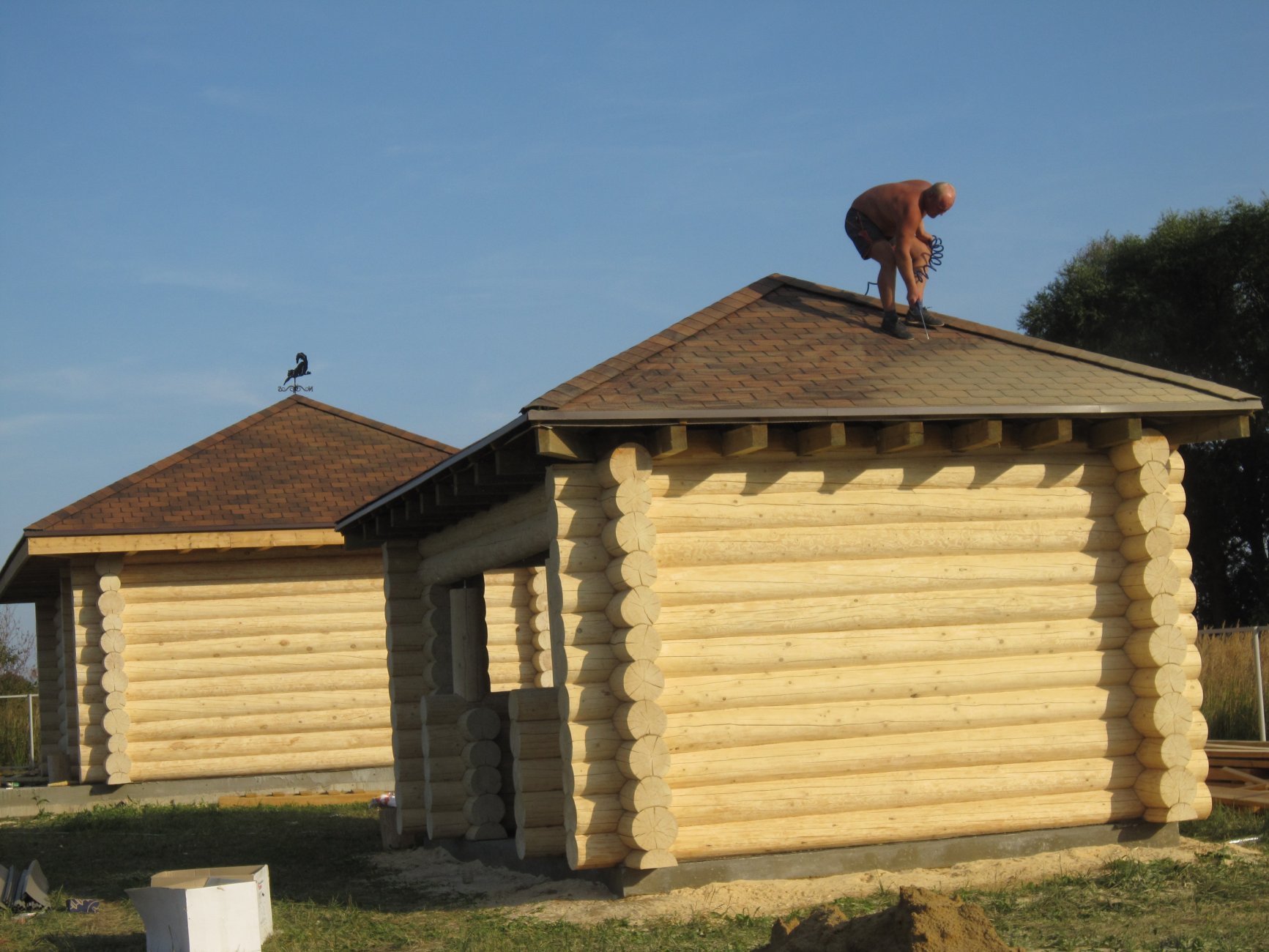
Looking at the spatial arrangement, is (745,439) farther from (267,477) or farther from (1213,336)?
(1213,336)

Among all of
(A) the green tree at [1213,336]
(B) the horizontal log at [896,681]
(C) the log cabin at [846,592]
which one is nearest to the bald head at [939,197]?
(C) the log cabin at [846,592]

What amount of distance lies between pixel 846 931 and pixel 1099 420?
521 cm

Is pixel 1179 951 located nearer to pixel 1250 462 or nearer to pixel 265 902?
pixel 265 902

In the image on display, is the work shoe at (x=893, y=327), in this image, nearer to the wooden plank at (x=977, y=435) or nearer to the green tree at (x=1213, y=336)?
the wooden plank at (x=977, y=435)

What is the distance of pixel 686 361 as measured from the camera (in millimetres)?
10500

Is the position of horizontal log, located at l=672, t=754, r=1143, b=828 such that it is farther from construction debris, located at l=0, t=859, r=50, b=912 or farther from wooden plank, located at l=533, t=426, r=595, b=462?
construction debris, located at l=0, t=859, r=50, b=912

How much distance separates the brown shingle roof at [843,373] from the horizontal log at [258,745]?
9.78 metres

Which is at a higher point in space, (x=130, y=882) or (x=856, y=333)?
(x=856, y=333)

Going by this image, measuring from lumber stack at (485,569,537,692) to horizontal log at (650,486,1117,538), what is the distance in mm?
8754

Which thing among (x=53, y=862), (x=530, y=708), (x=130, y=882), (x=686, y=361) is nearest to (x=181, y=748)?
(x=53, y=862)

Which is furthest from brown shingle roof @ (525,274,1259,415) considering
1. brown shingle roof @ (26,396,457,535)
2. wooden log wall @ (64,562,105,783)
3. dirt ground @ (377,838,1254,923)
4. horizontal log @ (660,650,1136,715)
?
wooden log wall @ (64,562,105,783)

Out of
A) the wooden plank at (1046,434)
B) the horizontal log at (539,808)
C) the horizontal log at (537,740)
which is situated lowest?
the horizontal log at (539,808)

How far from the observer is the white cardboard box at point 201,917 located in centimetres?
829

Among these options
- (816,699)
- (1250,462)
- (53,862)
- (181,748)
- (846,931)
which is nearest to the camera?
(846,931)
